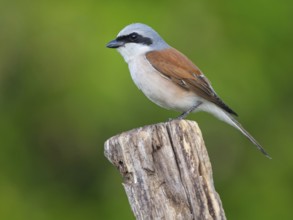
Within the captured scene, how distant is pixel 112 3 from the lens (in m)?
7.15

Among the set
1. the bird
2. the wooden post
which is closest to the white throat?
the bird

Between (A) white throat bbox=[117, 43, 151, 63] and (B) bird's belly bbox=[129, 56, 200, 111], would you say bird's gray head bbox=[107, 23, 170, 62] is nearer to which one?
(A) white throat bbox=[117, 43, 151, 63]

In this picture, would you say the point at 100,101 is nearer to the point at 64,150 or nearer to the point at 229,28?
the point at 64,150

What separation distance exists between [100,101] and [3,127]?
101 centimetres

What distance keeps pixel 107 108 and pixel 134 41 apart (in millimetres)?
1033

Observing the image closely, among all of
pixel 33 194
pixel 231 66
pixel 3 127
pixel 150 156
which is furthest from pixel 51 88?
pixel 150 156

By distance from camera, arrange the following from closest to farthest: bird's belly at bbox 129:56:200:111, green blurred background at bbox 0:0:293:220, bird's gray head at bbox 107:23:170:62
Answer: bird's belly at bbox 129:56:200:111
bird's gray head at bbox 107:23:170:62
green blurred background at bbox 0:0:293:220

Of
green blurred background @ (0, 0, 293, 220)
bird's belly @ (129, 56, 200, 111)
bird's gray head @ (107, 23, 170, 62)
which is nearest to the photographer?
bird's belly @ (129, 56, 200, 111)

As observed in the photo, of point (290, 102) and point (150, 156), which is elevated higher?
point (150, 156)

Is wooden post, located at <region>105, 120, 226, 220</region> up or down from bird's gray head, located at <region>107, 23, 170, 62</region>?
down

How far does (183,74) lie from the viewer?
19.4 ft

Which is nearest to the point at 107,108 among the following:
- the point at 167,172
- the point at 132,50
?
the point at 132,50

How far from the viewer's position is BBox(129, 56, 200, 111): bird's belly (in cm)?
584

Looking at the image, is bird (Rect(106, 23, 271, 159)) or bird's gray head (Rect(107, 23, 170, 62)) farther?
bird's gray head (Rect(107, 23, 170, 62))
